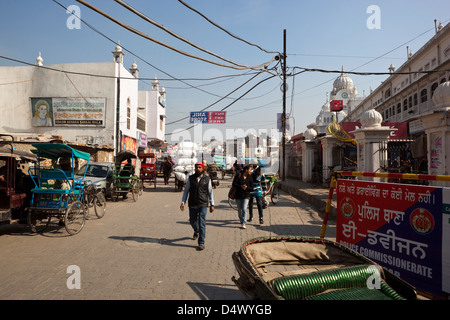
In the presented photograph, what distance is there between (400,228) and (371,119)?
638 centimetres

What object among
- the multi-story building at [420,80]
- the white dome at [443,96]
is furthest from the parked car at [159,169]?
the white dome at [443,96]

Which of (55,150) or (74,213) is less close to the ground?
(55,150)

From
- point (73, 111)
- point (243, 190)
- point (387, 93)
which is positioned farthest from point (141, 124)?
point (387, 93)

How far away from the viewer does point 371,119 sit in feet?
31.1

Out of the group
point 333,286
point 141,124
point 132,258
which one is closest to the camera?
point 333,286

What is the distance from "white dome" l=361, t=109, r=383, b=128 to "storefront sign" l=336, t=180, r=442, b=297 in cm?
536

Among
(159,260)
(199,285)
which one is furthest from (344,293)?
(159,260)

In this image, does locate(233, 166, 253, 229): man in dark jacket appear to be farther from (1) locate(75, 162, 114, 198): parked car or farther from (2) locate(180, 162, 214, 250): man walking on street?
(1) locate(75, 162, 114, 198): parked car

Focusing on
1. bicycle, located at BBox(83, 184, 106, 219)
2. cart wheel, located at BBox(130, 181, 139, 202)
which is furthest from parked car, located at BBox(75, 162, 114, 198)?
bicycle, located at BBox(83, 184, 106, 219)

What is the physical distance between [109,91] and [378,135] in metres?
19.1

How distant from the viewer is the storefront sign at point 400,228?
141 inches

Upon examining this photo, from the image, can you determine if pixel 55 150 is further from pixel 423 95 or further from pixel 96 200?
pixel 423 95

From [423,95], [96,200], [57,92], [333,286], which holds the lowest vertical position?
[96,200]

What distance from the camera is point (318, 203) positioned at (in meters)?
11.2
